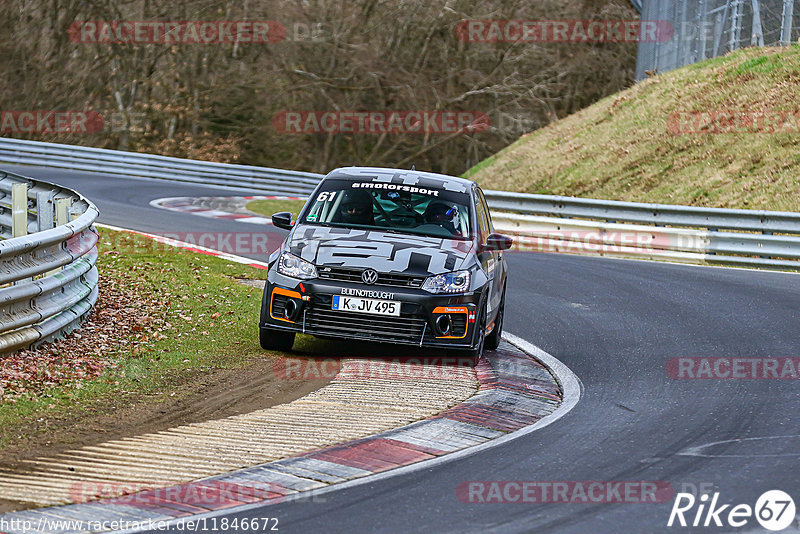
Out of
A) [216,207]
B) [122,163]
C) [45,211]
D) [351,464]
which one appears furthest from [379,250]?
[122,163]

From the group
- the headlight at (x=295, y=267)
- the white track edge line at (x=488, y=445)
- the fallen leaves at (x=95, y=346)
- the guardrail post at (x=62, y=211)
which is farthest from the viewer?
the guardrail post at (x=62, y=211)

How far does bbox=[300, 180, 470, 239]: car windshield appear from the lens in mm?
10352

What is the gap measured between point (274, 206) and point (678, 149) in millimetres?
9855

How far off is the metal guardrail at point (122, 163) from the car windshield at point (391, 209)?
69.1ft

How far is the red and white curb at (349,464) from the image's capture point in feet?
17.5

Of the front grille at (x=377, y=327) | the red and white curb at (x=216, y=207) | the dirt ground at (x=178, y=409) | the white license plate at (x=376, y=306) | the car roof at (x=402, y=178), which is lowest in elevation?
the red and white curb at (x=216, y=207)

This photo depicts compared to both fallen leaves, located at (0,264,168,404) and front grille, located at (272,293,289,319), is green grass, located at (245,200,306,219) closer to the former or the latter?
fallen leaves, located at (0,264,168,404)

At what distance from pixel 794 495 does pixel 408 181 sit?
18.6ft

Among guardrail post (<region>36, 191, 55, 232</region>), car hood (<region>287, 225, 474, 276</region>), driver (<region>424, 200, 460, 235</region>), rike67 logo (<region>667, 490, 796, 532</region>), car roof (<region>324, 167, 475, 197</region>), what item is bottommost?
rike67 logo (<region>667, 490, 796, 532</region>)

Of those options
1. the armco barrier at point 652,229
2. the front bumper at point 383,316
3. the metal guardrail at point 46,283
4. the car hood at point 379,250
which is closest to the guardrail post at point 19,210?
the metal guardrail at point 46,283

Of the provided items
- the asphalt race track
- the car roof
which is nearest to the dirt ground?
the asphalt race track

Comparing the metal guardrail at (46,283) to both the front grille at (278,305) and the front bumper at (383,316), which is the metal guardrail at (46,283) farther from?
the front bumper at (383,316)

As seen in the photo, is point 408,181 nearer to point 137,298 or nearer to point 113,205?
point 137,298

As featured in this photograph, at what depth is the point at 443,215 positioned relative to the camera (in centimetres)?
1052
